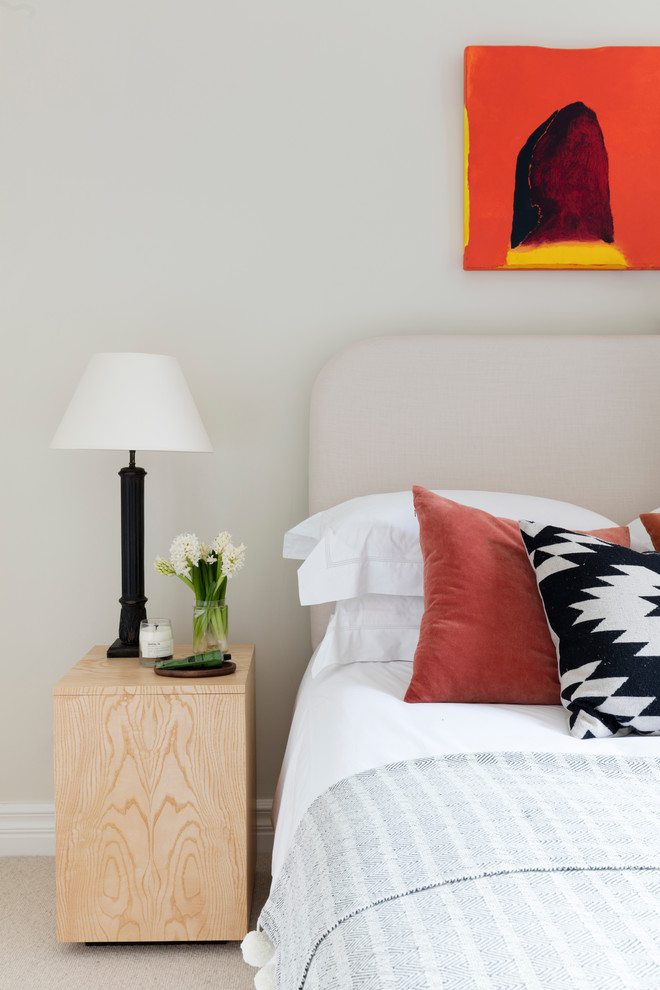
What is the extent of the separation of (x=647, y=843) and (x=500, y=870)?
0.16 metres

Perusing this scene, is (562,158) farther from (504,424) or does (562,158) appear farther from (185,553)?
(185,553)

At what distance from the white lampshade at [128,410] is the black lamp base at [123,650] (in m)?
0.49

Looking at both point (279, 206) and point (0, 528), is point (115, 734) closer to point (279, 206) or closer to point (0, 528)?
point (0, 528)

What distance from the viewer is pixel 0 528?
6.59ft

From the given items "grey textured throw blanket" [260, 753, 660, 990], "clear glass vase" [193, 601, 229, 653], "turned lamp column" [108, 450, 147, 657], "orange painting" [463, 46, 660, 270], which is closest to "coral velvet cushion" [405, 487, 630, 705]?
"grey textured throw blanket" [260, 753, 660, 990]

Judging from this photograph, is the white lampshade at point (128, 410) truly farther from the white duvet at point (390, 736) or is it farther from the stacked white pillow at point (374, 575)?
the white duvet at point (390, 736)

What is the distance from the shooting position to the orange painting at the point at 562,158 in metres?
1.97

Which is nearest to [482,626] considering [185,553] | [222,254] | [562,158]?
[185,553]

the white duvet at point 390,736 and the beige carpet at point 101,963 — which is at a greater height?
the white duvet at point 390,736

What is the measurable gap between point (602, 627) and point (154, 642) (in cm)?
96

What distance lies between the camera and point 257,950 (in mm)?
944

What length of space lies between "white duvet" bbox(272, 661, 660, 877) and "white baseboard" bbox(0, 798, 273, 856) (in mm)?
843

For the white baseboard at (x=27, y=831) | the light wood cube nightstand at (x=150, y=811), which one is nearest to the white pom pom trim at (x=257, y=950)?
the light wood cube nightstand at (x=150, y=811)

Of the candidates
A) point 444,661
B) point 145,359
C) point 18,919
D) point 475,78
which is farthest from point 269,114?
point 18,919
